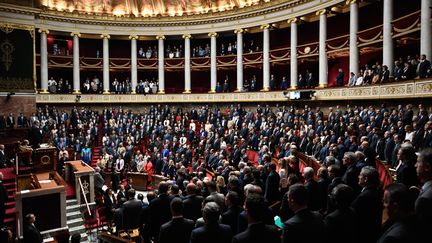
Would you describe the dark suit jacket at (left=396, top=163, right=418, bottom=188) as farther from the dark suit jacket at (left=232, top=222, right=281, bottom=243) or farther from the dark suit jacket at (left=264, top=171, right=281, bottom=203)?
the dark suit jacket at (left=232, top=222, right=281, bottom=243)

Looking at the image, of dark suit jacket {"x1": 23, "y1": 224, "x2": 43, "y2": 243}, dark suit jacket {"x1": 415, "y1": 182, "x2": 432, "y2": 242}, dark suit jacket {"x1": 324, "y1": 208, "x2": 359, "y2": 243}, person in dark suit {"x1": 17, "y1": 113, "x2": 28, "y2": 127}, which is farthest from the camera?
person in dark suit {"x1": 17, "y1": 113, "x2": 28, "y2": 127}

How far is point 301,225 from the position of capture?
3213 mm

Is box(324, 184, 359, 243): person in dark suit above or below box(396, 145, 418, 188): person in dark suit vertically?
below

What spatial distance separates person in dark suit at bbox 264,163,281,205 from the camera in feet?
22.6

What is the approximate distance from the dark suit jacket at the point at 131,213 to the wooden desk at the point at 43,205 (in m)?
4.44

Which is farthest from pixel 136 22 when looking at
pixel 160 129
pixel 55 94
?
pixel 160 129

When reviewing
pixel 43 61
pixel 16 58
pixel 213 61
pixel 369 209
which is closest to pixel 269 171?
pixel 369 209

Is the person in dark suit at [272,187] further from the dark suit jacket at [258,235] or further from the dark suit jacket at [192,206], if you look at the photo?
the dark suit jacket at [258,235]

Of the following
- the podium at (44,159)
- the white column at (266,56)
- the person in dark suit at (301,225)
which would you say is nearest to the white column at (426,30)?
the white column at (266,56)

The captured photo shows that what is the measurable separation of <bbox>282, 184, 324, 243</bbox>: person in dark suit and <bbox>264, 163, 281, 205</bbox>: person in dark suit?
3513mm

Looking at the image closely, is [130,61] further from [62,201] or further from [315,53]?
[62,201]

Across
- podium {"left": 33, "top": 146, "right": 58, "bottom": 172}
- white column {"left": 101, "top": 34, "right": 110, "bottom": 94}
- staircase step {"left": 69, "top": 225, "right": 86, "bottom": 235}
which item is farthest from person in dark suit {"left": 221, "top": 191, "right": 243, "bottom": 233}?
white column {"left": 101, "top": 34, "right": 110, "bottom": 94}

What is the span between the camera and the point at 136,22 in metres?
32.5

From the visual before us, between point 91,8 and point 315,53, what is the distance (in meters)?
21.0
